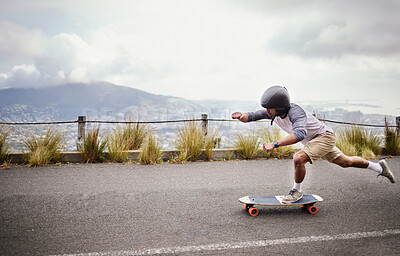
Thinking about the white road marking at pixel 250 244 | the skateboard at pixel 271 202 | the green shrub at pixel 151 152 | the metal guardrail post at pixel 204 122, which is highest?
the metal guardrail post at pixel 204 122

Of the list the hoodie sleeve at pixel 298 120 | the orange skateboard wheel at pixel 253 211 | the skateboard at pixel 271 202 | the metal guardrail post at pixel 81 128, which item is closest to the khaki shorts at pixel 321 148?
the hoodie sleeve at pixel 298 120

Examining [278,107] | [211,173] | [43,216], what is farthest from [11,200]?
[278,107]

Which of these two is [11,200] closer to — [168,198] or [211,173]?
[168,198]

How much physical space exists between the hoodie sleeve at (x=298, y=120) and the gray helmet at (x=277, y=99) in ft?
0.35

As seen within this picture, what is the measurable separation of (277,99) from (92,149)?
20.2 ft

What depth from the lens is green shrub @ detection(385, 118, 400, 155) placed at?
10531mm

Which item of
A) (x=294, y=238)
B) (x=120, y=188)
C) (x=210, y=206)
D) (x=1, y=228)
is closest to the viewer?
(x=294, y=238)

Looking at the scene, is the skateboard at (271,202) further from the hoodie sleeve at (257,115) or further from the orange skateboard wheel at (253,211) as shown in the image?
the hoodie sleeve at (257,115)

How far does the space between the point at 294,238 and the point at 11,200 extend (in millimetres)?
4427

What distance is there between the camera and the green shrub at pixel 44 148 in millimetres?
8227

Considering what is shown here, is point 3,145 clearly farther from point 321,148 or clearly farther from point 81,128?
point 321,148

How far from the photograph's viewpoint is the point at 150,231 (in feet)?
12.8

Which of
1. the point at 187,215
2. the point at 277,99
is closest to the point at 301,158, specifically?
the point at 277,99

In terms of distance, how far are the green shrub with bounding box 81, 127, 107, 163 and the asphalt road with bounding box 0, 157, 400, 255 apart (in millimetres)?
1427
